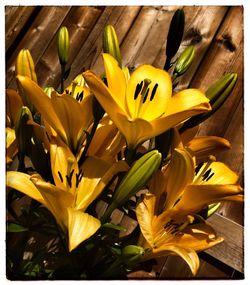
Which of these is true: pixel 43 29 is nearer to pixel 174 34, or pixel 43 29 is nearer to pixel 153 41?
pixel 153 41

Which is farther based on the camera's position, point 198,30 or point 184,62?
point 198,30

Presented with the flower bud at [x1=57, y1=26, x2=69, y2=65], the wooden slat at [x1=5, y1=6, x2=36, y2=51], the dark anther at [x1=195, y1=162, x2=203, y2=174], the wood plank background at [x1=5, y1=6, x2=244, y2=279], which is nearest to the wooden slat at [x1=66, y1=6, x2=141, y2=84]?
the wood plank background at [x1=5, y1=6, x2=244, y2=279]

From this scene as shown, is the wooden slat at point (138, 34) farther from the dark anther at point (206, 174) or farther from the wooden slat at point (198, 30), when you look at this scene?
the dark anther at point (206, 174)

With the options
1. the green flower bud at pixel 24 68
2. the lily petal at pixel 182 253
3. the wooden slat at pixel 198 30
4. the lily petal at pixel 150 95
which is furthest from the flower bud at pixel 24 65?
the wooden slat at pixel 198 30

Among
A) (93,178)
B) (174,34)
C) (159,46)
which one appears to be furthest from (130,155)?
(159,46)

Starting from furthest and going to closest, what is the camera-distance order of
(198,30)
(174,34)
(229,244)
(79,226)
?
(198,30) → (229,244) → (174,34) → (79,226)

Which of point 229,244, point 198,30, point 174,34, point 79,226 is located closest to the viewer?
point 79,226

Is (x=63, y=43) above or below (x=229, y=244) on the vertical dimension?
above
